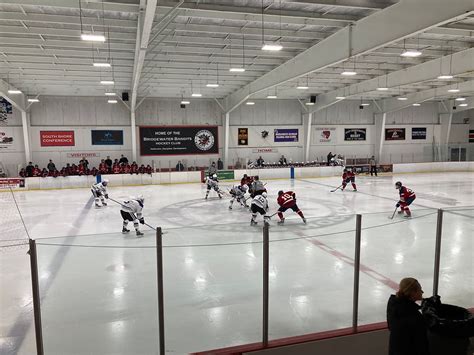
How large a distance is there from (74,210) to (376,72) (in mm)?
16688

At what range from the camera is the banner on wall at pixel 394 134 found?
110ft

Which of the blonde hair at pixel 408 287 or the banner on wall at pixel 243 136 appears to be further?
the banner on wall at pixel 243 136

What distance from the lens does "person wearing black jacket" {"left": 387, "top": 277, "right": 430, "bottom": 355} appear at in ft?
9.64

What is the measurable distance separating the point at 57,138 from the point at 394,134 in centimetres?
2695

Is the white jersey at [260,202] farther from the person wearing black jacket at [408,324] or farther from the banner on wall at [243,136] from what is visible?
the banner on wall at [243,136]

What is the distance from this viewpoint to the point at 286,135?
3091 cm

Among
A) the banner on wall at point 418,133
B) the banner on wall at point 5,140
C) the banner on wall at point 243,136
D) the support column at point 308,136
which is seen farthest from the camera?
the banner on wall at point 418,133

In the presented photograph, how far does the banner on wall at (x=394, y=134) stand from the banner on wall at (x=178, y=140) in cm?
1514

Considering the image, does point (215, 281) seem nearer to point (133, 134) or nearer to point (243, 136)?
point (133, 134)

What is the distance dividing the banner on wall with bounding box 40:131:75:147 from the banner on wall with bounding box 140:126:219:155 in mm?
4749

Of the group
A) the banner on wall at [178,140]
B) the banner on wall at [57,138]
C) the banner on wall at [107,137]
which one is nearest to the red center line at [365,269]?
the banner on wall at [178,140]

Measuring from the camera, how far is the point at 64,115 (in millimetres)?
26172

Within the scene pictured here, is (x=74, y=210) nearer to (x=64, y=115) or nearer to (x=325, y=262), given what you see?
(x=325, y=262)

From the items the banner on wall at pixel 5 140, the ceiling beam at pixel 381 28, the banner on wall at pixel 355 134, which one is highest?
the ceiling beam at pixel 381 28
